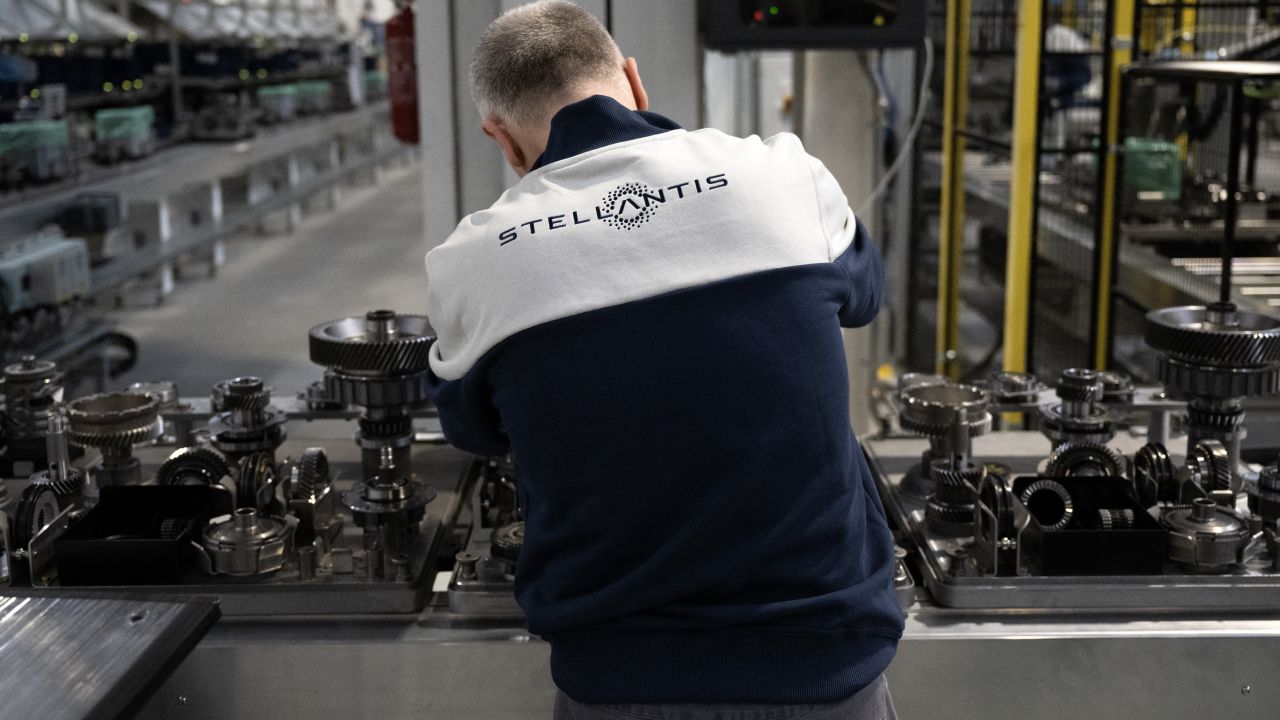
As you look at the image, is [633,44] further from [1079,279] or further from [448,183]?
[1079,279]

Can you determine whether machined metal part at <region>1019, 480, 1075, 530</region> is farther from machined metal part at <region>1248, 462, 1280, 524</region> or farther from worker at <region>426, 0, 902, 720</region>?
worker at <region>426, 0, 902, 720</region>

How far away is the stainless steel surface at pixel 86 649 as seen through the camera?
94cm

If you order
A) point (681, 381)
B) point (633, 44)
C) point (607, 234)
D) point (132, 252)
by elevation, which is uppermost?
point (633, 44)

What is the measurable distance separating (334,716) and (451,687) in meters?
0.12

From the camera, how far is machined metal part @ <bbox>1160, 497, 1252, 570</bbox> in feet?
4.64

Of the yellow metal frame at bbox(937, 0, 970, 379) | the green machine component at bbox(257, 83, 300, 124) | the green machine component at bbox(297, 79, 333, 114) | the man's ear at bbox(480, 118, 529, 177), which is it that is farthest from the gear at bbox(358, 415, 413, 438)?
the green machine component at bbox(297, 79, 333, 114)

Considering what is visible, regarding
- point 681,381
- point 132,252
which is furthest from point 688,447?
point 132,252

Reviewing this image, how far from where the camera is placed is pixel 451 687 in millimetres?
1354

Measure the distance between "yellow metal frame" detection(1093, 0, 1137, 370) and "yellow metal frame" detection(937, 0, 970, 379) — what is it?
0.82 m

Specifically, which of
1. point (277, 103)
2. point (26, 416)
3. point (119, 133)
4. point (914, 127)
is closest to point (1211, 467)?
point (914, 127)

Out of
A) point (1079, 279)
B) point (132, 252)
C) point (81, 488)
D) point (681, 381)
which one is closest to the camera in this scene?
point (681, 381)

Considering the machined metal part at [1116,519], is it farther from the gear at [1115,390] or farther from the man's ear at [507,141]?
the man's ear at [507,141]

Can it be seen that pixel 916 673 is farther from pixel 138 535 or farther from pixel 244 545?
pixel 138 535

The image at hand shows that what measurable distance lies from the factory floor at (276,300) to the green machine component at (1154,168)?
339 centimetres
